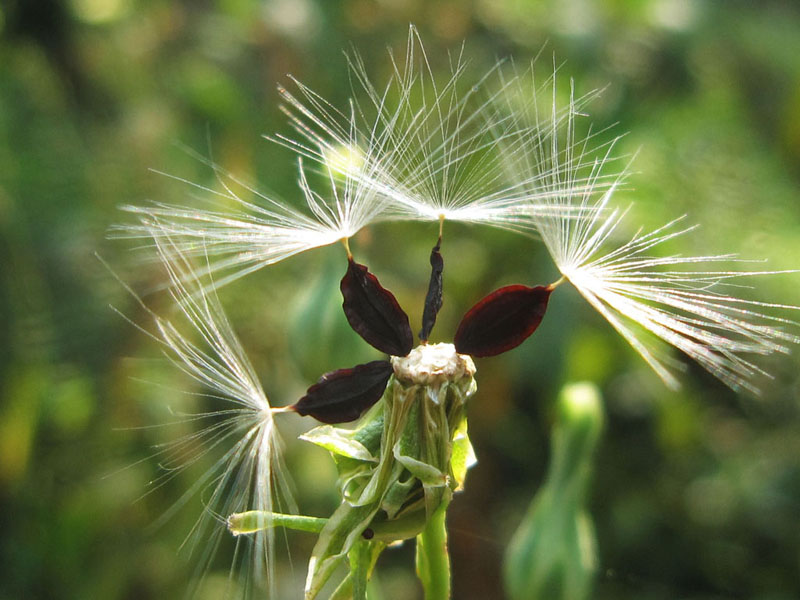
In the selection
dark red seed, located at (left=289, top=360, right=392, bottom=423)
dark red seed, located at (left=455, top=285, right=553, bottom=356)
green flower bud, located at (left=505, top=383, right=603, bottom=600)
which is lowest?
green flower bud, located at (left=505, top=383, right=603, bottom=600)

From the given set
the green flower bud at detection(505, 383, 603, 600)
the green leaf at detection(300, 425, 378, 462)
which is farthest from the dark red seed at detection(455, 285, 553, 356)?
the green flower bud at detection(505, 383, 603, 600)

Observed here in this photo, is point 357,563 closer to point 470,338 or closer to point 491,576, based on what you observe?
point 470,338

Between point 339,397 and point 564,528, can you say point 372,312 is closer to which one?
point 339,397

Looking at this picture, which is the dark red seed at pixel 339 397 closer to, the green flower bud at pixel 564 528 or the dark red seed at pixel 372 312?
the dark red seed at pixel 372 312

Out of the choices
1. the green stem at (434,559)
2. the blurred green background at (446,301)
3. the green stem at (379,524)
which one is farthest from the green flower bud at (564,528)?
the blurred green background at (446,301)

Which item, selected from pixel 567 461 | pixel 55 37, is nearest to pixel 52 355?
pixel 55 37

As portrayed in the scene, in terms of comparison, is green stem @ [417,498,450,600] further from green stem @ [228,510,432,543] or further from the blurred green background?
the blurred green background
